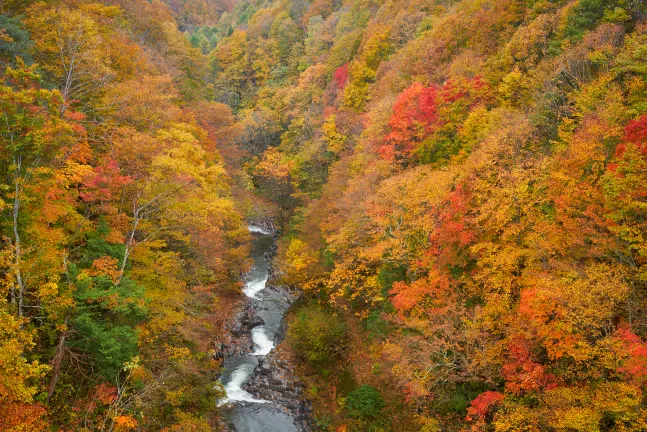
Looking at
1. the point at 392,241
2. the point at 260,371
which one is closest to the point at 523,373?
the point at 392,241

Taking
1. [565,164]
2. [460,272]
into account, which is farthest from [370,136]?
[565,164]

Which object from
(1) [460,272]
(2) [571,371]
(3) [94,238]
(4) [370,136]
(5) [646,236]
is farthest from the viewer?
(4) [370,136]

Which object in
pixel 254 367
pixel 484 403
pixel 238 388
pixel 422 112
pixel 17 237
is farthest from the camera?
pixel 422 112

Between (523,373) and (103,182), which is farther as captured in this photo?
(103,182)

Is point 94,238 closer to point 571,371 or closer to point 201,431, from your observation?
point 201,431

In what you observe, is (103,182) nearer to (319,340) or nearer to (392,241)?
(392,241)

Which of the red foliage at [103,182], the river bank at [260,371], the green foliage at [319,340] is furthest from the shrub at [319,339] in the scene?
the red foliage at [103,182]
